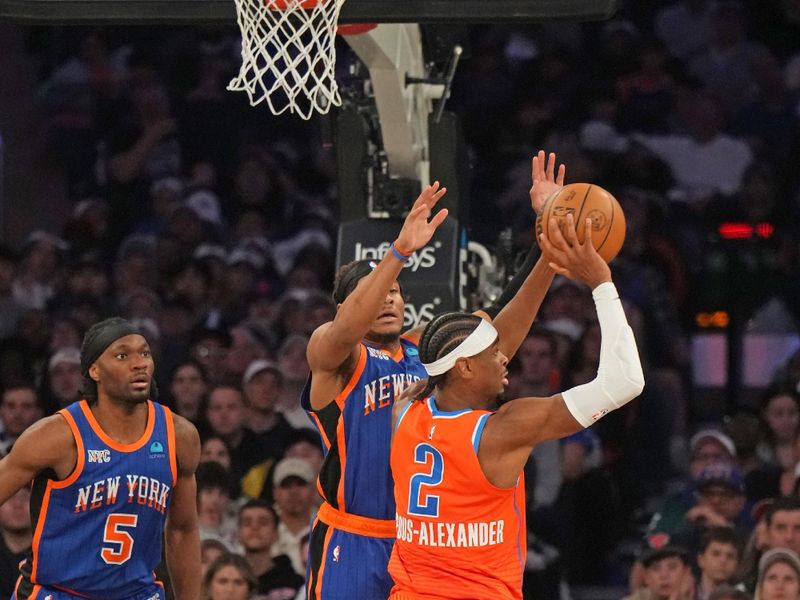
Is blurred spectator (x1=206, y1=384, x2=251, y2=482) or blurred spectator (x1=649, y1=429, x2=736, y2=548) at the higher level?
blurred spectator (x1=206, y1=384, x2=251, y2=482)

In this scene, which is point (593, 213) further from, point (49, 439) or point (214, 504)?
point (214, 504)

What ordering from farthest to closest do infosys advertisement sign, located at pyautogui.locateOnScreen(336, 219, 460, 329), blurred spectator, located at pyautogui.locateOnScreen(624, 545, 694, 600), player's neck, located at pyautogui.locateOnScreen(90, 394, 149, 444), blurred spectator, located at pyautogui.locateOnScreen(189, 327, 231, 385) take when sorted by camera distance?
blurred spectator, located at pyautogui.locateOnScreen(189, 327, 231, 385) < blurred spectator, located at pyautogui.locateOnScreen(624, 545, 694, 600) < infosys advertisement sign, located at pyautogui.locateOnScreen(336, 219, 460, 329) < player's neck, located at pyautogui.locateOnScreen(90, 394, 149, 444)

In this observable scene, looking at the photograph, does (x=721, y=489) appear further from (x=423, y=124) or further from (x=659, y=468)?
(x=423, y=124)

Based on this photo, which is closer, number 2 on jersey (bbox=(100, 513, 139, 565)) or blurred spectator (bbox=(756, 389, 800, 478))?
number 2 on jersey (bbox=(100, 513, 139, 565))

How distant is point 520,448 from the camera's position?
5305mm

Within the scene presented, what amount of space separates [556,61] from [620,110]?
34.0 inches

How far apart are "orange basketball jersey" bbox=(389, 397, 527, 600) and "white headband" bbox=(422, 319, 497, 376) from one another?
0.53ft

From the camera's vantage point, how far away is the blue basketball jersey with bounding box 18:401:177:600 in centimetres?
614

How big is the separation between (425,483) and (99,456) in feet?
4.55

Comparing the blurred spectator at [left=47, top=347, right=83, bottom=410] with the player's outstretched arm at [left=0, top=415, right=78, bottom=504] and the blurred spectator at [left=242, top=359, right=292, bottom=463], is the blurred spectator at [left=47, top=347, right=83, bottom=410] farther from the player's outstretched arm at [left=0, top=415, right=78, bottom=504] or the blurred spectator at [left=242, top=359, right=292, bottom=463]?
the player's outstretched arm at [left=0, top=415, right=78, bottom=504]

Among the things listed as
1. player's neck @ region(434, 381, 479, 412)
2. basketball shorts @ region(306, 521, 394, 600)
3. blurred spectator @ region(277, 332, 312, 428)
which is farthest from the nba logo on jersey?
blurred spectator @ region(277, 332, 312, 428)

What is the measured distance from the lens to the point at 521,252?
27.4 feet

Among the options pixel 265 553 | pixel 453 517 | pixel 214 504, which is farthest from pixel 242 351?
pixel 453 517

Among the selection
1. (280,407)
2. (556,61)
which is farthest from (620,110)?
(280,407)
